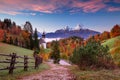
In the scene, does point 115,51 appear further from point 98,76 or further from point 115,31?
point 115,31

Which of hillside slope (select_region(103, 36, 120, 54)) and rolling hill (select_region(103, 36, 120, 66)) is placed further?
hillside slope (select_region(103, 36, 120, 54))

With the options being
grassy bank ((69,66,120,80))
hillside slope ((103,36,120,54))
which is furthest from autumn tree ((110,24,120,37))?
grassy bank ((69,66,120,80))

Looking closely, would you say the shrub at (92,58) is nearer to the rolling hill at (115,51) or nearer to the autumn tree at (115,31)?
the rolling hill at (115,51)

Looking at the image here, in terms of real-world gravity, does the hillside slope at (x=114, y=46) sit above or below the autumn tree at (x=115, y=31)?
below

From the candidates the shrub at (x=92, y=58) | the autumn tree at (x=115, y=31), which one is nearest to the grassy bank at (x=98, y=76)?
the shrub at (x=92, y=58)

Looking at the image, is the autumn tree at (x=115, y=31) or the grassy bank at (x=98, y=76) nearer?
the grassy bank at (x=98, y=76)

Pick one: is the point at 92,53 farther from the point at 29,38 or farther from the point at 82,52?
the point at 29,38

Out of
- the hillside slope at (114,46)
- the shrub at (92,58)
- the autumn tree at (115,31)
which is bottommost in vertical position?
the shrub at (92,58)

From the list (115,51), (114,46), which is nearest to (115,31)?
(114,46)

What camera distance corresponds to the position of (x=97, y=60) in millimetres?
28406

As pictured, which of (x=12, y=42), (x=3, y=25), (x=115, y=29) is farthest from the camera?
(x=3, y=25)

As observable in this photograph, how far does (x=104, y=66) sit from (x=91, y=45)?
3360 millimetres

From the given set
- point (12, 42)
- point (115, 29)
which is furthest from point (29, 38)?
point (115, 29)

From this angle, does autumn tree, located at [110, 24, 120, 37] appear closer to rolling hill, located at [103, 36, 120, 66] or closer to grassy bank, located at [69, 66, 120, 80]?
rolling hill, located at [103, 36, 120, 66]
